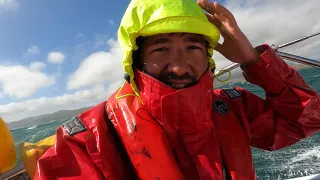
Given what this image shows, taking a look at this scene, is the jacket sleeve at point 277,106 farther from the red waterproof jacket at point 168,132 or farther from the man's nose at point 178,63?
the man's nose at point 178,63

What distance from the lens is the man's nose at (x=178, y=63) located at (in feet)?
5.41

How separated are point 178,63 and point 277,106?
0.94 meters

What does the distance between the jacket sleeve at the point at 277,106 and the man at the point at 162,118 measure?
0.04 ft

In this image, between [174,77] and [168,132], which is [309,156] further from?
[174,77]

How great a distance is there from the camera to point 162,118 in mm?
1679

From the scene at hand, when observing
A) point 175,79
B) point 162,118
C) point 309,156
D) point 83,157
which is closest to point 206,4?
point 175,79

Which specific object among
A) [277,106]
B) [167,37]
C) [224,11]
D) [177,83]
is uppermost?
[224,11]

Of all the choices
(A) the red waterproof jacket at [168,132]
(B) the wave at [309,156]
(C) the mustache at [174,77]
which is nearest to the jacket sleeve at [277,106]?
(A) the red waterproof jacket at [168,132]

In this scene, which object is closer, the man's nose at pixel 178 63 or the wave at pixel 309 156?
the man's nose at pixel 178 63

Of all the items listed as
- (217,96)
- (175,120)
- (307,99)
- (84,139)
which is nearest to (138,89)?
(175,120)

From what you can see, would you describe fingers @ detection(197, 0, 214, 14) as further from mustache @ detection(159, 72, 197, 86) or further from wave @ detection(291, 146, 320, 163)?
wave @ detection(291, 146, 320, 163)

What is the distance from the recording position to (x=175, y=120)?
5.49ft

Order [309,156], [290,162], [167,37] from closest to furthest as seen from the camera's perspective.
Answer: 1. [167,37]
2. [290,162]
3. [309,156]

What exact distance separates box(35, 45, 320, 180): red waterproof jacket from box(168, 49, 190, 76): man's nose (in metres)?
0.12
